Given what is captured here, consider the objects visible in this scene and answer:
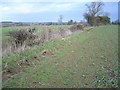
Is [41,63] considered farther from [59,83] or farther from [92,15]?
[92,15]

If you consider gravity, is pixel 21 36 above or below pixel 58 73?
above

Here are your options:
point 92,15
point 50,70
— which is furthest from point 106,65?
point 92,15

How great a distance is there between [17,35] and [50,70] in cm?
622

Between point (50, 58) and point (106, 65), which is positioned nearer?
point (106, 65)

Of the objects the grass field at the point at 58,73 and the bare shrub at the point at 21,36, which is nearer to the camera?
the grass field at the point at 58,73

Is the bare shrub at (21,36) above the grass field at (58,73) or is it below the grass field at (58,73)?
above

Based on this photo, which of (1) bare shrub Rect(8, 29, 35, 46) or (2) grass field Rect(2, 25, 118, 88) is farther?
(1) bare shrub Rect(8, 29, 35, 46)

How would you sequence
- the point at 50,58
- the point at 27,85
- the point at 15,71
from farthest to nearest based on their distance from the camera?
the point at 50,58
the point at 15,71
the point at 27,85

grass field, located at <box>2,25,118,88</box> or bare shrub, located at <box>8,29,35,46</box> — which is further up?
bare shrub, located at <box>8,29,35,46</box>

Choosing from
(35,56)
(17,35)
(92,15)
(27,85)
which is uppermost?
(92,15)

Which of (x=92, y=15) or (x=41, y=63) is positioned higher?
(x=92, y=15)

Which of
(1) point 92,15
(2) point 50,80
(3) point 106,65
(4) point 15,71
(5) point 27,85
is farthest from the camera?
(1) point 92,15

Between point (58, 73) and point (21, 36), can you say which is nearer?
point (58, 73)

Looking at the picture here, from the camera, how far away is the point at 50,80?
4.23 metres
